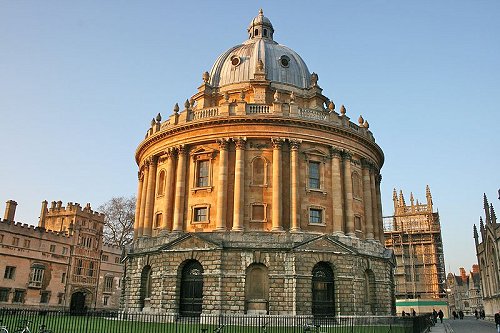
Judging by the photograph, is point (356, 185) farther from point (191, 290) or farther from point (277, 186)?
point (191, 290)

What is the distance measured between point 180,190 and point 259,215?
21.8ft

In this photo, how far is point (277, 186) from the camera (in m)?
34.0

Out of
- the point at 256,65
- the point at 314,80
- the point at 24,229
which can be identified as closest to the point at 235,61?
the point at 256,65

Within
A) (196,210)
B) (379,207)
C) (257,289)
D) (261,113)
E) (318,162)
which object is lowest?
(257,289)

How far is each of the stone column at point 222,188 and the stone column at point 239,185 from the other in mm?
782

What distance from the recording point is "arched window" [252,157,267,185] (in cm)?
3488

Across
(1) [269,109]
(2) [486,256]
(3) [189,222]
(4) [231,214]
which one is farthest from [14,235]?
(2) [486,256]

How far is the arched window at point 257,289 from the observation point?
3097cm

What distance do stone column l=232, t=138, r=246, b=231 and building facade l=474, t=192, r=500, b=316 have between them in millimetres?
29721

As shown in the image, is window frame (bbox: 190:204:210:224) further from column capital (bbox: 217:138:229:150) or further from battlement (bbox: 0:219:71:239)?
battlement (bbox: 0:219:71:239)

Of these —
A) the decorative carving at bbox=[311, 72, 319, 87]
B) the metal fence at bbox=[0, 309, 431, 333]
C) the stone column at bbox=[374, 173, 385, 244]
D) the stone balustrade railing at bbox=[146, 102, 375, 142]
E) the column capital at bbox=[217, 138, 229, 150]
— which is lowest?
the metal fence at bbox=[0, 309, 431, 333]

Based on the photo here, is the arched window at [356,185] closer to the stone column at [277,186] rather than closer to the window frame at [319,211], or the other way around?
the window frame at [319,211]

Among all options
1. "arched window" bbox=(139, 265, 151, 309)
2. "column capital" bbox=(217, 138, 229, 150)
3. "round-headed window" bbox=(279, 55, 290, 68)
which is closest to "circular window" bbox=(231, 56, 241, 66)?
"round-headed window" bbox=(279, 55, 290, 68)

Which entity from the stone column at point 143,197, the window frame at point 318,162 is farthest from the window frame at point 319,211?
the stone column at point 143,197
